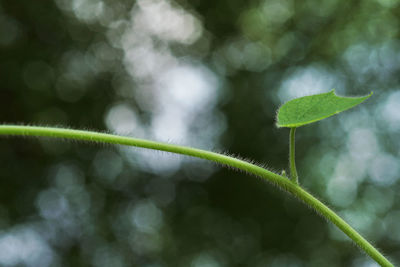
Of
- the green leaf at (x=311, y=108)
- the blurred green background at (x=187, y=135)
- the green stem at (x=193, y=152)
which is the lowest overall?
the blurred green background at (x=187, y=135)

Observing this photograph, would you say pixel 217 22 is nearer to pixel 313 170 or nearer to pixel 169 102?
pixel 169 102

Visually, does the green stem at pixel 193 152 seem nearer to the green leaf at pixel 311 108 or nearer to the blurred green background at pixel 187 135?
the green leaf at pixel 311 108

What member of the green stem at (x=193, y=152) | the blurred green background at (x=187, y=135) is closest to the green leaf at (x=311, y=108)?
the green stem at (x=193, y=152)

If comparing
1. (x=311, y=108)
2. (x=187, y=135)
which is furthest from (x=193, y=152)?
(x=187, y=135)

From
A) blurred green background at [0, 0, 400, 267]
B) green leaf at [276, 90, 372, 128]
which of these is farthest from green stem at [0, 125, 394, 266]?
blurred green background at [0, 0, 400, 267]

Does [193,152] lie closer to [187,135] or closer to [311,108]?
[311,108]

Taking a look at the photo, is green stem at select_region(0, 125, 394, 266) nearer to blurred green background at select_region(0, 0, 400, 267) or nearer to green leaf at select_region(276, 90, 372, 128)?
green leaf at select_region(276, 90, 372, 128)
